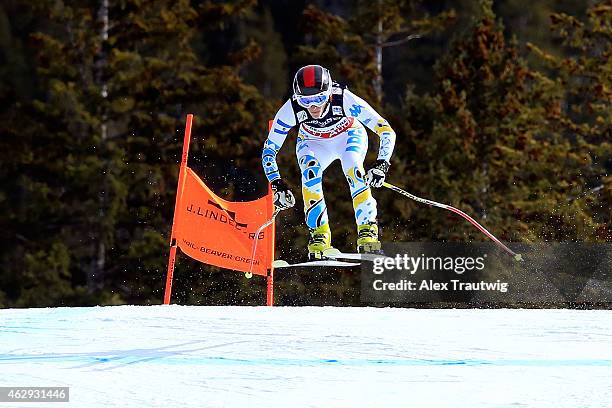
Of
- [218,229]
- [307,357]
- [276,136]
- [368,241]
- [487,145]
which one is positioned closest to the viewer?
[307,357]

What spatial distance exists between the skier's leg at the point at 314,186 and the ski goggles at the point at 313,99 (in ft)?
1.14

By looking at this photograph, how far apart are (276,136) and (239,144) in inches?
638

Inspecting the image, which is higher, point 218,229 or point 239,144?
point 239,144

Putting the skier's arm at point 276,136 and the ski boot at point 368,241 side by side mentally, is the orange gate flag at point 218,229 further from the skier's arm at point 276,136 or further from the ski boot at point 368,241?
the ski boot at point 368,241

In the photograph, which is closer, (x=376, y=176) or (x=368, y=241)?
(x=376, y=176)

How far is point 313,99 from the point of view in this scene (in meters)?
8.60

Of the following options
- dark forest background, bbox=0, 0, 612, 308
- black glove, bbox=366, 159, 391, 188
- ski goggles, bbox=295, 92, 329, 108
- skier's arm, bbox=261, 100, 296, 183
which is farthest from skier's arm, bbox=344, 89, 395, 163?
dark forest background, bbox=0, 0, 612, 308

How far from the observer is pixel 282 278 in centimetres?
1888

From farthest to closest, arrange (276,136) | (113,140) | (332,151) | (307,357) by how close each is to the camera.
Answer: (113,140)
(276,136)
(332,151)
(307,357)

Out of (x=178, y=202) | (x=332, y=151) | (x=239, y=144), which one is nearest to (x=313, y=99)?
(x=332, y=151)

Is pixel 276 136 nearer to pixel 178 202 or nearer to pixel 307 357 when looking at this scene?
pixel 178 202

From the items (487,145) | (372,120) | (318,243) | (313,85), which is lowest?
(318,243)

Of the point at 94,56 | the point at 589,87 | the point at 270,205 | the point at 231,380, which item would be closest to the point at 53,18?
the point at 94,56

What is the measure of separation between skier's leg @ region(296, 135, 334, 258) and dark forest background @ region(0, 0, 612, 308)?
32.8 feet
